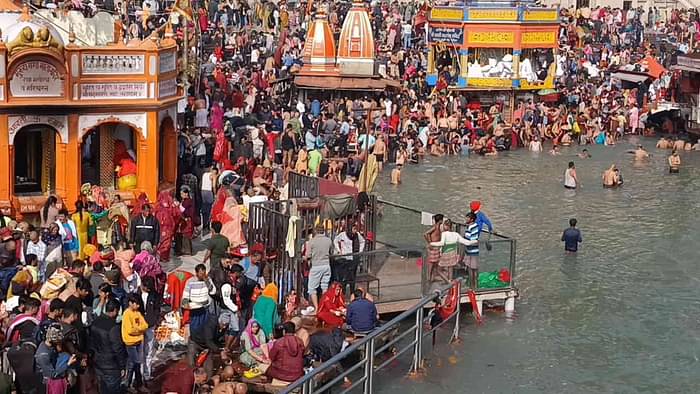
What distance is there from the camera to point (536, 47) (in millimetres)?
37031

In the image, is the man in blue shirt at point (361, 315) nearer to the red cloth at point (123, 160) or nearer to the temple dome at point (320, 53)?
the red cloth at point (123, 160)

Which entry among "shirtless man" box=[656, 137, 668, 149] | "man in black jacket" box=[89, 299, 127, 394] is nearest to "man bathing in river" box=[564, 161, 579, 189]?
"shirtless man" box=[656, 137, 668, 149]

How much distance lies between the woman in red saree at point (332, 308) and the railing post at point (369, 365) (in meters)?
1.51

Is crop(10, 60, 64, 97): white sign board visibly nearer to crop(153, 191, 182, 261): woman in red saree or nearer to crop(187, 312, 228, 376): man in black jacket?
crop(153, 191, 182, 261): woman in red saree

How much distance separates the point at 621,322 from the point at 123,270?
6.74 meters

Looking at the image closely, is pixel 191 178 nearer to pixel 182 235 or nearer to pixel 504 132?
pixel 182 235

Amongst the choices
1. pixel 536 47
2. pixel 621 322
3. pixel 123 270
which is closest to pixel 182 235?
pixel 123 270

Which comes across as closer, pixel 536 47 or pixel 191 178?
pixel 191 178

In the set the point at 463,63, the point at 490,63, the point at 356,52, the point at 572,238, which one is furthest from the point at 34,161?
the point at 490,63

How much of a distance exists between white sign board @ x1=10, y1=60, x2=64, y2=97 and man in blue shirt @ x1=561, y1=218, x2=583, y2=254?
836cm

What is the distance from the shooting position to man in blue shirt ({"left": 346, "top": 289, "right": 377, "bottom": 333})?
46.9ft

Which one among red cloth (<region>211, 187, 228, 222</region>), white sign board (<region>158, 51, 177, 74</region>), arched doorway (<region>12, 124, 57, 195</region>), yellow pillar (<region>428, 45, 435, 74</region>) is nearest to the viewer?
red cloth (<region>211, 187, 228, 222</region>)

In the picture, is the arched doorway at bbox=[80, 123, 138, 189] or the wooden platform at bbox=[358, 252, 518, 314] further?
the arched doorway at bbox=[80, 123, 138, 189]

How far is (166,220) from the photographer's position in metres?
17.3
